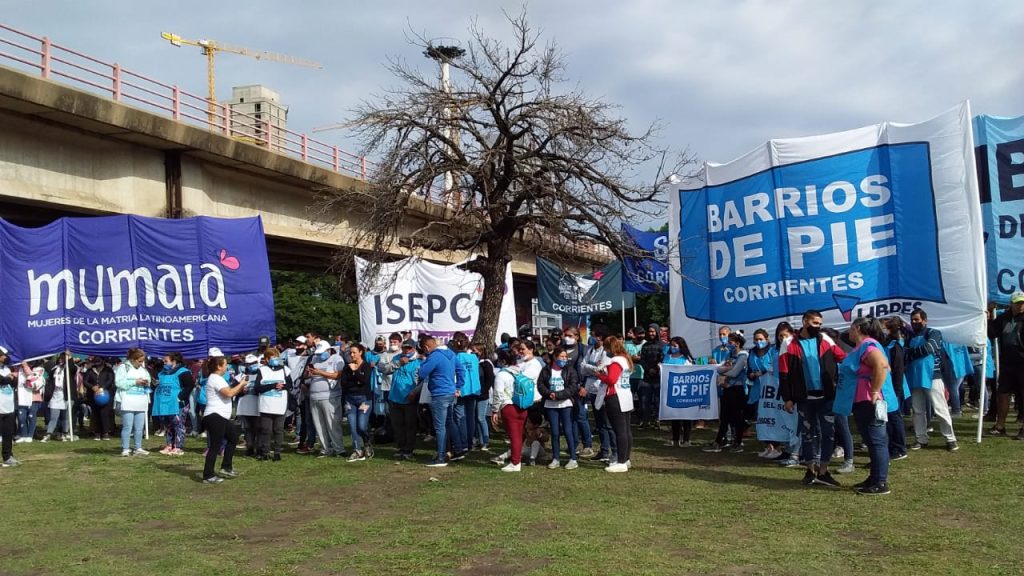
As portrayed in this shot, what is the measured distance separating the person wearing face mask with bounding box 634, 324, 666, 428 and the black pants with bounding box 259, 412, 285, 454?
20.5 ft

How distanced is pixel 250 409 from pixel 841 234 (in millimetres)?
Result: 8864

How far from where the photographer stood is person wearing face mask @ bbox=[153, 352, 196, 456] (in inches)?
546

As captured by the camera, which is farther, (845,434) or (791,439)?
(791,439)

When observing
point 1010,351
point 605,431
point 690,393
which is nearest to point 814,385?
point 605,431

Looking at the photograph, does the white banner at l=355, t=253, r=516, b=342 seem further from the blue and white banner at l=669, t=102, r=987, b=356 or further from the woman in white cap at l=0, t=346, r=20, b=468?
the woman in white cap at l=0, t=346, r=20, b=468

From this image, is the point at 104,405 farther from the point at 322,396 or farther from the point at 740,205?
the point at 740,205

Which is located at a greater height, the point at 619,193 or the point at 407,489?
the point at 619,193

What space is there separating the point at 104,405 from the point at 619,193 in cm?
1056

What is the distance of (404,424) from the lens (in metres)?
12.4

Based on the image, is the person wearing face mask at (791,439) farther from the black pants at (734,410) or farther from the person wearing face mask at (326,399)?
the person wearing face mask at (326,399)

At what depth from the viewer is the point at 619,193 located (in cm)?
1634

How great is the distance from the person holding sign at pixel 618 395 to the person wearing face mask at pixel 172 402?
723 centimetres

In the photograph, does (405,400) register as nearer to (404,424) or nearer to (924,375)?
(404,424)

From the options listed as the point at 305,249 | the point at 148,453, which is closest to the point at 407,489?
the point at 148,453
